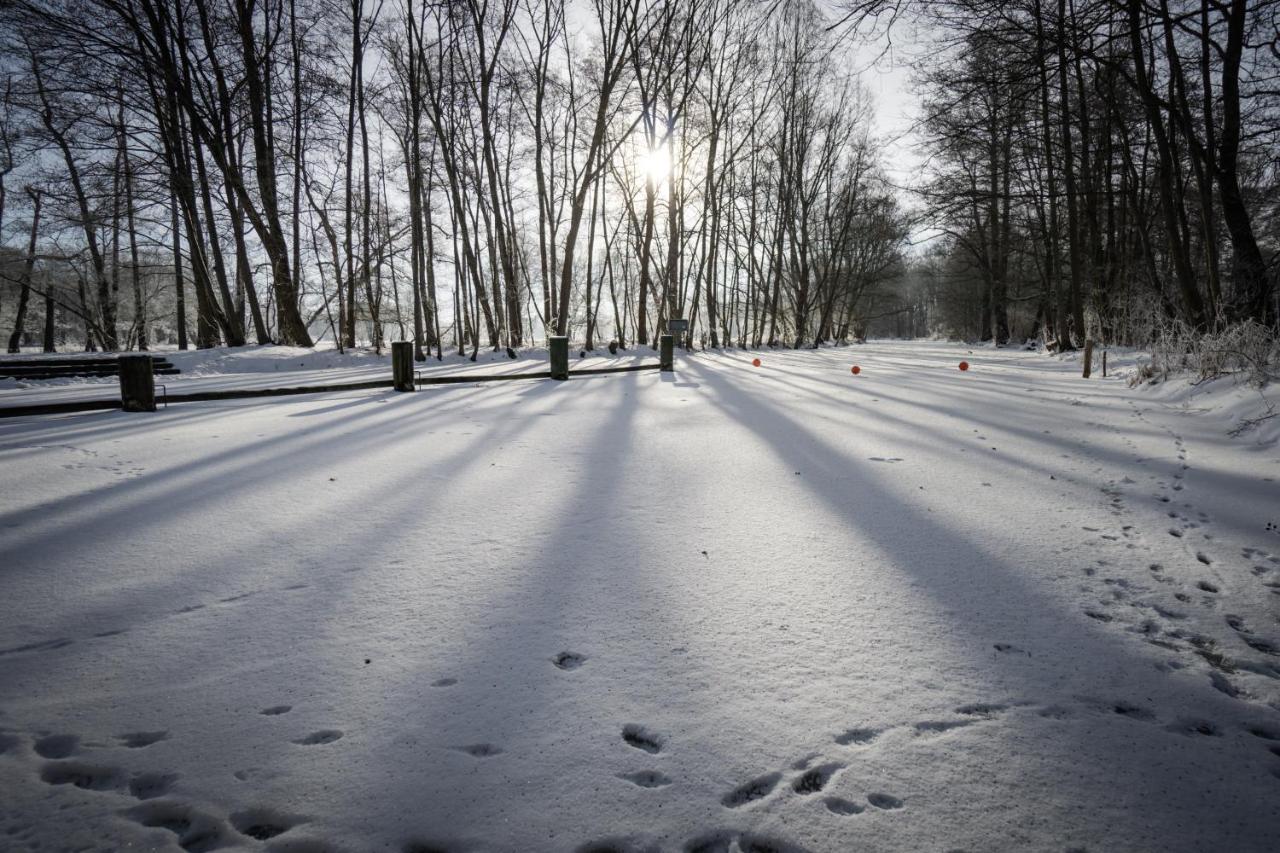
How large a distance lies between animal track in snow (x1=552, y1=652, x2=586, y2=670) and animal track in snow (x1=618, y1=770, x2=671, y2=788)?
1.35ft

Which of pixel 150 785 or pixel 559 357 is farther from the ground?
pixel 559 357

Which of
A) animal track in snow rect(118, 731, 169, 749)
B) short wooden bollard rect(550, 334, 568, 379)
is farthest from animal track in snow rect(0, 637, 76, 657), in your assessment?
short wooden bollard rect(550, 334, 568, 379)

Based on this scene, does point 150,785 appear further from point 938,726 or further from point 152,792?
point 938,726

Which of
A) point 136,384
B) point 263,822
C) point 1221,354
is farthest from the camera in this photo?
point 1221,354

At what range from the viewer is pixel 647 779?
1.17m

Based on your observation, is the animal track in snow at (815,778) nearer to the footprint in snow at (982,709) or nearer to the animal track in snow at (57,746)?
the footprint in snow at (982,709)

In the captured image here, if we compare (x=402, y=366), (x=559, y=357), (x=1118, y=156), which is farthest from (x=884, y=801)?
(x=1118, y=156)

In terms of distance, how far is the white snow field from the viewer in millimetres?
1095

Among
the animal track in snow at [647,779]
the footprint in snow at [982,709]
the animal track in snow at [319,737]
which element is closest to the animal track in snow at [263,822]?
the animal track in snow at [319,737]

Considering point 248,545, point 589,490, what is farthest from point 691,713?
point 248,545

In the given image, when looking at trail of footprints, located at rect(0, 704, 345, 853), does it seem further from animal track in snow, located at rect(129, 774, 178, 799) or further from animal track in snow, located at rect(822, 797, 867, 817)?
animal track in snow, located at rect(822, 797, 867, 817)

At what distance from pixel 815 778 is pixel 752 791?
0.15 m

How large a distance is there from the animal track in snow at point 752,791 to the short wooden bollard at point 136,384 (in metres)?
7.02

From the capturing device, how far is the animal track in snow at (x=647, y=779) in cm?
116
